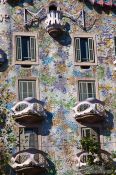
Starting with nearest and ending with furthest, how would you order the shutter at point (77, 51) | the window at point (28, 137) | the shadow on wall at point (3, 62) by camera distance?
1. the window at point (28, 137)
2. the shadow on wall at point (3, 62)
3. the shutter at point (77, 51)

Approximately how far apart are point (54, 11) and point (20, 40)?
3436mm

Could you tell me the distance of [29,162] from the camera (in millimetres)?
34250

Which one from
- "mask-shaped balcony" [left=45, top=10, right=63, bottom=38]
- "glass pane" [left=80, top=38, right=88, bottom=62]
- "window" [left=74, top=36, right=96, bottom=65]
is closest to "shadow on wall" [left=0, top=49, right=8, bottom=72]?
"mask-shaped balcony" [left=45, top=10, right=63, bottom=38]

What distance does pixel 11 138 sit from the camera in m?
33.3

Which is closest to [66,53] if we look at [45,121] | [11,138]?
[45,121]

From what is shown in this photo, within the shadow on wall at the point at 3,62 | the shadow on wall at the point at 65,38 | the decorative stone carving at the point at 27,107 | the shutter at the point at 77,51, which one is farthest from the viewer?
A: the shadow on wall at the point at 65,38

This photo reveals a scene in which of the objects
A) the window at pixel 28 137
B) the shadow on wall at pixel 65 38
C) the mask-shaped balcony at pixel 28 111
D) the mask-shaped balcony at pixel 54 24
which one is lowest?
the window at pixel 28 137

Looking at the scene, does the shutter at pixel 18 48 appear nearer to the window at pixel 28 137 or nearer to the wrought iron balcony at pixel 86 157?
the window at pixel 28 137

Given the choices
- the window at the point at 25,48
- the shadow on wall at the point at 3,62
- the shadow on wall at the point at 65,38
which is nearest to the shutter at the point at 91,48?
the shadow on wall at the point at 65,38

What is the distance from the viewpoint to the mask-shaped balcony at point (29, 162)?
34.3 m

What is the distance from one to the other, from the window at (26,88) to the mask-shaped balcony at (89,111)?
3303 millimetres

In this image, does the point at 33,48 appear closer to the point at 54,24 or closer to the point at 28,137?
the point at 54,24

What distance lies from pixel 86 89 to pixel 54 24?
5.39 metres

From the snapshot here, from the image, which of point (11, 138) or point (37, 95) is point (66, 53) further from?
point (11, 138)
